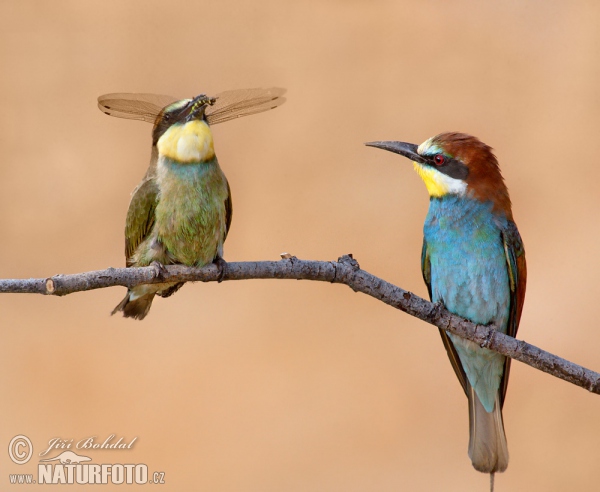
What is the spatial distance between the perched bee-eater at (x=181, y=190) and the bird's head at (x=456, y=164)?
40 cm

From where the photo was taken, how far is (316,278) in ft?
4.53

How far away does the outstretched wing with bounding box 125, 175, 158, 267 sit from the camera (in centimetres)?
160

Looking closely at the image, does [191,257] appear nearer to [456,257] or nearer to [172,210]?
[172,210]

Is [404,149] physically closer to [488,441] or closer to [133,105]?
[133,105]

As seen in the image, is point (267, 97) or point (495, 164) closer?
point (267, 97)

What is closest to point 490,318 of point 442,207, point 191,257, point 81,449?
point 442,207

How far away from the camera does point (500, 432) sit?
1914mm

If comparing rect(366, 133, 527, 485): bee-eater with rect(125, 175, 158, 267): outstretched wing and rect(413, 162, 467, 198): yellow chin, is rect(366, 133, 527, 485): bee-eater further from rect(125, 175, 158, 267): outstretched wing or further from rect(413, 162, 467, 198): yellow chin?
rect(125, 175, 158, 267): outstretched wing

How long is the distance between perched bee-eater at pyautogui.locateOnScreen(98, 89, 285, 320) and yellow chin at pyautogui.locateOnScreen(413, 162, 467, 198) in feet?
1.56

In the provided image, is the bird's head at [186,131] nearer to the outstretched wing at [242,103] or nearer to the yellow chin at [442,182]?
the outstretched wing at [242,103]

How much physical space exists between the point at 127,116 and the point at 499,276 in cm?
93

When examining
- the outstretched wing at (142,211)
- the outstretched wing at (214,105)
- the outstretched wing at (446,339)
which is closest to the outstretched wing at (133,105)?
the outstretched wing at (214,105)

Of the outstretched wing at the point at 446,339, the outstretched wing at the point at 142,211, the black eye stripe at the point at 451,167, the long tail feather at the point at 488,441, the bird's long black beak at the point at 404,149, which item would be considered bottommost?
the long tail feather at the point at 488,441

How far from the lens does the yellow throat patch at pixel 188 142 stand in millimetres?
1544
